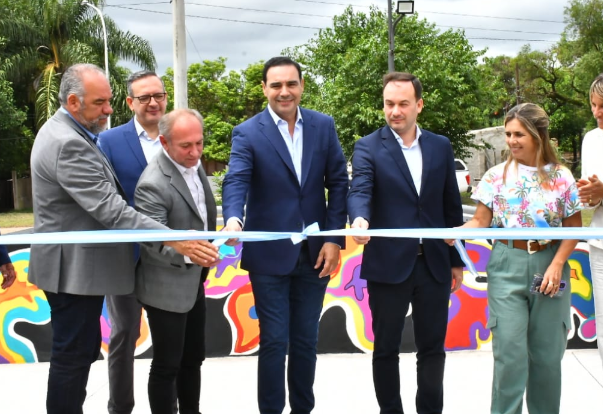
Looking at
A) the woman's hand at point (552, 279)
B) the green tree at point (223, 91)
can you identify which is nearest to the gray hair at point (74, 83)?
the woman's hand at point (552, 279)

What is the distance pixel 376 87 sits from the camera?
78.1 feet

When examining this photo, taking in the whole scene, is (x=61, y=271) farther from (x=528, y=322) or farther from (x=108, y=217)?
(x=528, y=322)

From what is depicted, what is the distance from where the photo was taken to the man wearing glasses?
374 centimetres

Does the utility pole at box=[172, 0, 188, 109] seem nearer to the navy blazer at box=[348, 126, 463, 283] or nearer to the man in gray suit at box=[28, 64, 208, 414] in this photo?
the navy blazer at box=[348, 126, 463, 283]

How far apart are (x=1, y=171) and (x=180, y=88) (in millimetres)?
25380

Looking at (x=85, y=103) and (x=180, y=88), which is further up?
(x=180, y=88)

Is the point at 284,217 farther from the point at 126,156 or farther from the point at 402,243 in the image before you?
the point at 126,156

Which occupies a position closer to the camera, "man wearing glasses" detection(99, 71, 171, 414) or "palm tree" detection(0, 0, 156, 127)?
"man wearing glasses" detection(99, 71, 171, 414)

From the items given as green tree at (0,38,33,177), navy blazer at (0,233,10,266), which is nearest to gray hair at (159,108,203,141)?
navy blazer at (0,233,10,266)

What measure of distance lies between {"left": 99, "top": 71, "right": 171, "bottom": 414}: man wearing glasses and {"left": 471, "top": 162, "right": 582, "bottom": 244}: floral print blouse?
→ 1863mm

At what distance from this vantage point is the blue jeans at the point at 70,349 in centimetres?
308

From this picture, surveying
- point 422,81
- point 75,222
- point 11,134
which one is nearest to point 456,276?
point 75,222

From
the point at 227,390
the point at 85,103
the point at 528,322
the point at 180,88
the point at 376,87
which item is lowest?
the point at 227,390

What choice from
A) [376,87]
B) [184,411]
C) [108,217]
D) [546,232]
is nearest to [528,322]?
[546,232]
